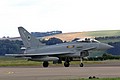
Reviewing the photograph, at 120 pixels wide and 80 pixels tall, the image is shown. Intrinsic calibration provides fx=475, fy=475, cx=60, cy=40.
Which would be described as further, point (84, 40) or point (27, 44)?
point (27, 44)

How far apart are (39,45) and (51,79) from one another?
2860 centimetres

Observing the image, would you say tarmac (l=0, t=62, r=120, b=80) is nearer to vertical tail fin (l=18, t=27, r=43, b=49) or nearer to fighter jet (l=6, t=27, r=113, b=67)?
fighter jet (l=6, t=27, r=113, b=67)

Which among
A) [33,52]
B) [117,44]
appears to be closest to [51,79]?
[33,52]

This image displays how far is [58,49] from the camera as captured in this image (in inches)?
2034

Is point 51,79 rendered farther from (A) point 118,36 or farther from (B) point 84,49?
(A) point 118,36

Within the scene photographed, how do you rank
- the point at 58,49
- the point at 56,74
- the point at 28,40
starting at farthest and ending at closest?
the point at 28,40 < the point at 58,49 < the point at 56,74

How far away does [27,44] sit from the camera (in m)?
54.0

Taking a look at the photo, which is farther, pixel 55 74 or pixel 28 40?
pixel 28 40

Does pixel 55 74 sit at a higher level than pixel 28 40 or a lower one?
lower

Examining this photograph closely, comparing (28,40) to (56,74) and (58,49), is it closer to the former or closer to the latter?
(58,49)

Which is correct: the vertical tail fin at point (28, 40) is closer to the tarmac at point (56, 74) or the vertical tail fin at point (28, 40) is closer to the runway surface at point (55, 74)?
the tarmac at point (56, 74)

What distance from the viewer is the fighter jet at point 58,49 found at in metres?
49.2

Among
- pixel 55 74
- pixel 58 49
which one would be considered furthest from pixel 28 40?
pixel 55 74

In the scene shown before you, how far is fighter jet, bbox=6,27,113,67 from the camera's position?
49188 millimetres
